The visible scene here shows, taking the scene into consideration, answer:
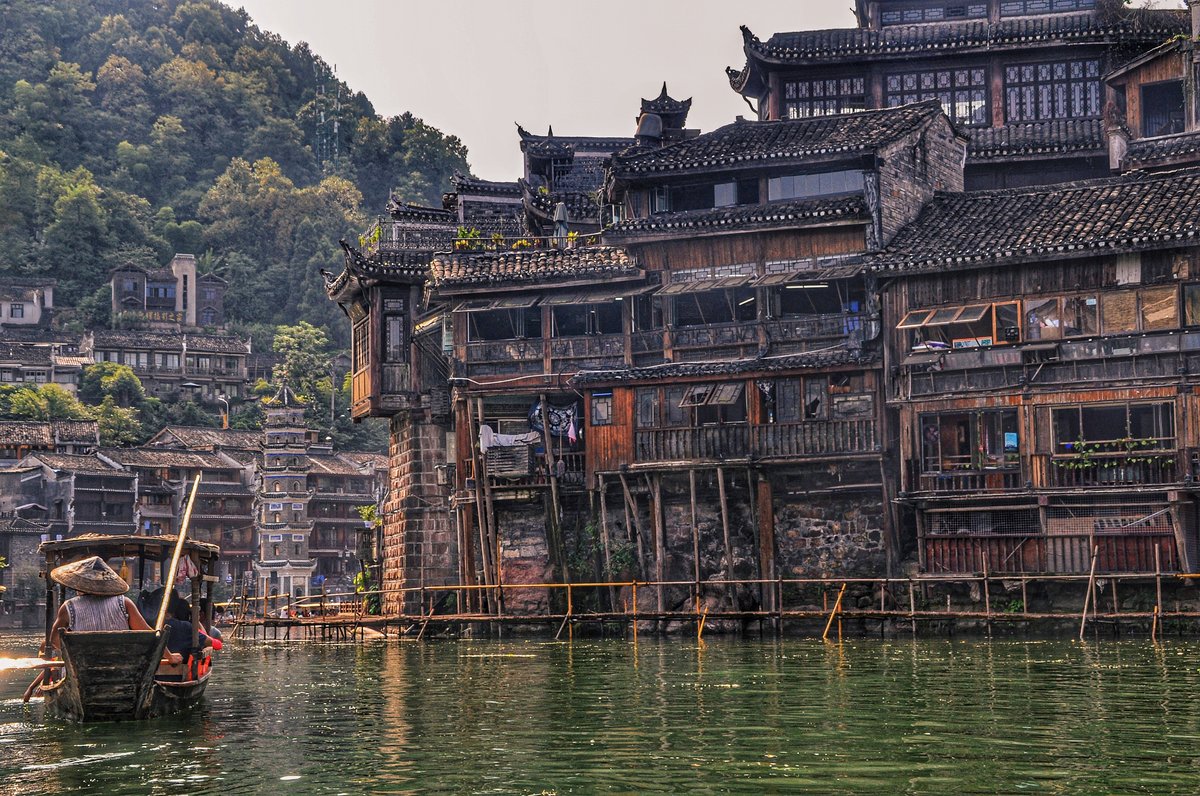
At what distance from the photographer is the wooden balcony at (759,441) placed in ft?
128

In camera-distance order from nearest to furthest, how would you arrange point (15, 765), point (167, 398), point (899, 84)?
point (15, 765) → point (899, 84) → point (167, 398)

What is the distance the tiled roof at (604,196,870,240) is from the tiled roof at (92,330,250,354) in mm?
64592

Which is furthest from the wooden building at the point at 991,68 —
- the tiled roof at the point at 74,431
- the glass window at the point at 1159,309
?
the tiled roof at the point at 74,431

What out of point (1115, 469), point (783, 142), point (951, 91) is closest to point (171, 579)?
point (1115, 469)

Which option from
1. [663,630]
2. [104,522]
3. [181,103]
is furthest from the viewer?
[181,103]

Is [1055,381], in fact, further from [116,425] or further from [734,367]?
[116,425]

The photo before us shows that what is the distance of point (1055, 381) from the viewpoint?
36562 mm

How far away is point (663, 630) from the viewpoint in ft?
130

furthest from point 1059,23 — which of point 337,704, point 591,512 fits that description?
point 337,704

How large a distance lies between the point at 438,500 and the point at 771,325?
11184 millimetres

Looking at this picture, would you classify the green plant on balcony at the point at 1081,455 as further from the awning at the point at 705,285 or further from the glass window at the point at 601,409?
the glass window at the point at 601,409

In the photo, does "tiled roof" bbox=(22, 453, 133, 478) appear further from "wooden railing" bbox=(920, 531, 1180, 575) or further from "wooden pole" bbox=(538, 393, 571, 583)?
"wooden railing" bbox=(920, 531, 1180, 575)

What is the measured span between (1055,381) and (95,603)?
74.5ft

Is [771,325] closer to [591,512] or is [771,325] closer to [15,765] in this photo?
[591,512]
